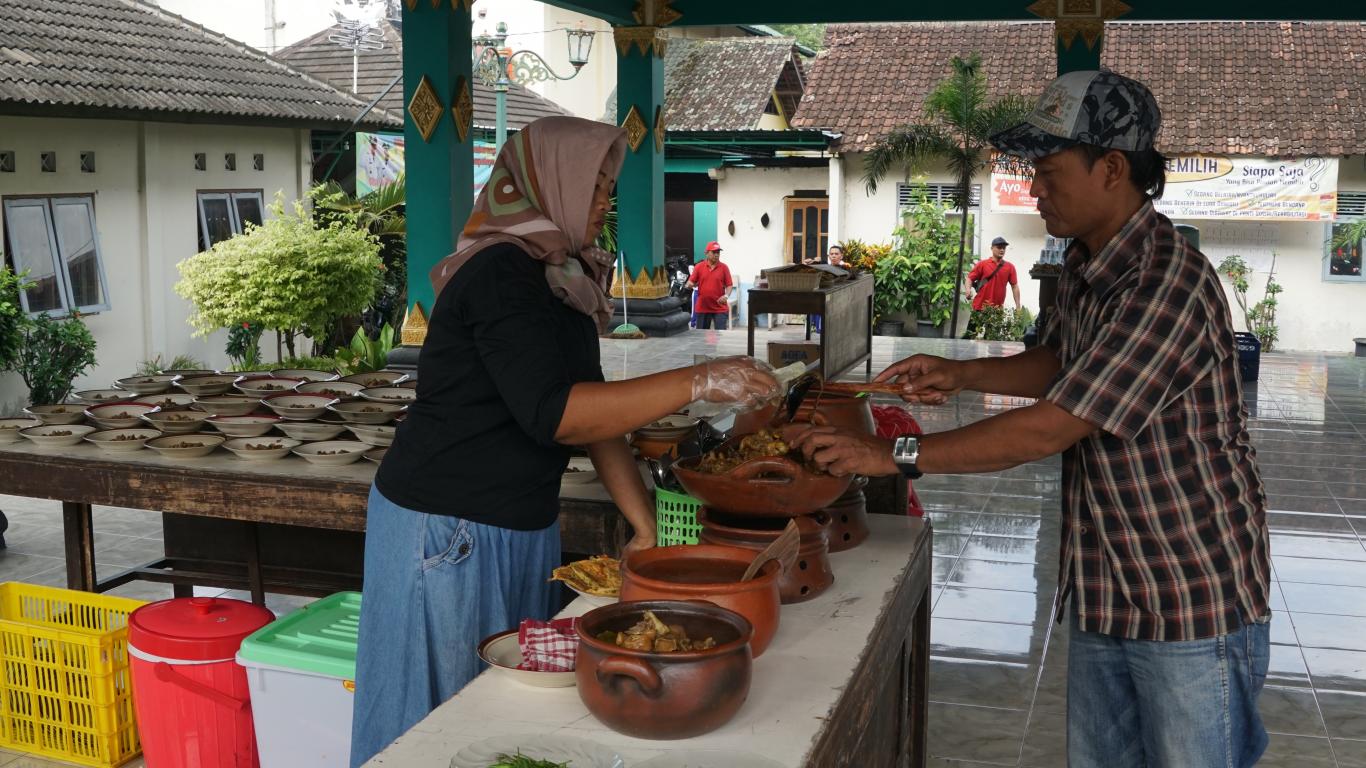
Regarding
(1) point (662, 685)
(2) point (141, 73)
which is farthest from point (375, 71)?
(1) point (662, 685)

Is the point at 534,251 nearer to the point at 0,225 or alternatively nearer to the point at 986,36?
the point at 0,225

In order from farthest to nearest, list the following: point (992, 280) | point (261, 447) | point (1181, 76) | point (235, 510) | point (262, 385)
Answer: point (1181, 76)
point (992, 280)
point (262, 385)
point (261, 447)
point (235, 510)

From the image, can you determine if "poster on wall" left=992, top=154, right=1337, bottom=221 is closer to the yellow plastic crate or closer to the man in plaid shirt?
the yellow plastic crate

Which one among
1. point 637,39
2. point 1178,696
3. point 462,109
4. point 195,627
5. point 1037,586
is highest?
point 637,39

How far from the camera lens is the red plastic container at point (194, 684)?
3.73 meters

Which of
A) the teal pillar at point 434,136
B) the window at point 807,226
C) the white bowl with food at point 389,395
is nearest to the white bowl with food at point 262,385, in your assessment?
the white bowl with food at point 389,395

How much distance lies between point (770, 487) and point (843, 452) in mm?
156

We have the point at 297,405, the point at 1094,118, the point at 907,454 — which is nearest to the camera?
the point at 1094,118

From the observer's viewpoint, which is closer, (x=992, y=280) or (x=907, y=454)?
(x=907, y=454)

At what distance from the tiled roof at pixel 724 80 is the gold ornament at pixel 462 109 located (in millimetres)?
10709

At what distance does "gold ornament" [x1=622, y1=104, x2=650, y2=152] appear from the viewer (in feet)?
40.7

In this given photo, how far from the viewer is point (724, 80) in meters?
21.9

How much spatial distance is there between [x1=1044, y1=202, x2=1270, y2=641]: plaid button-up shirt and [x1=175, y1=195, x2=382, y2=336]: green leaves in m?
10.5

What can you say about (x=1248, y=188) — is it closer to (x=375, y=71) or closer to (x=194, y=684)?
(x=375, y=71)
